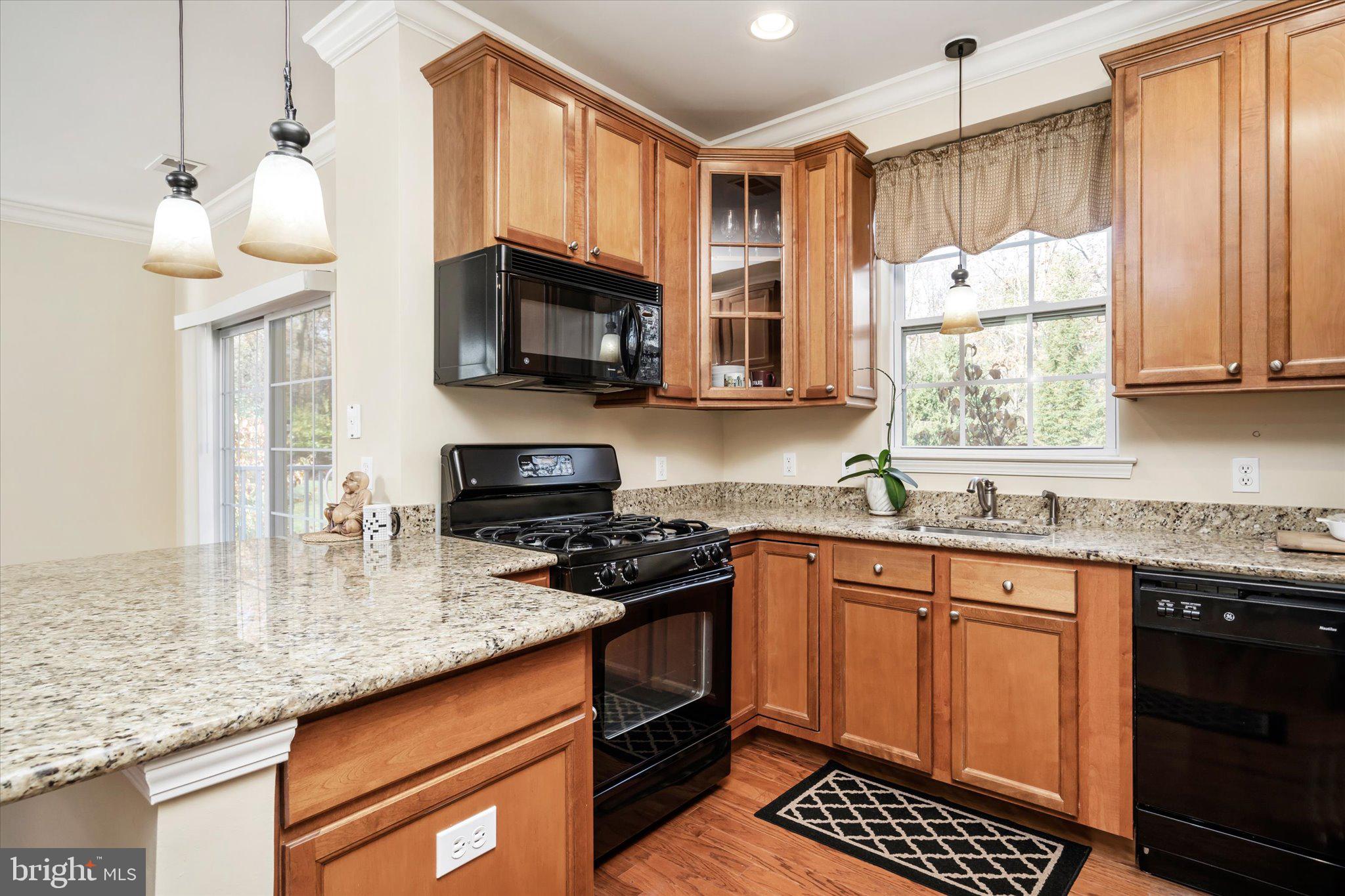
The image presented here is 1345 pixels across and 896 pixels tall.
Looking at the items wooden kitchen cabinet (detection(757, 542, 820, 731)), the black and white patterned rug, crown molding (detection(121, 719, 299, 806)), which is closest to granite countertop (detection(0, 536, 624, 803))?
crown molding (detection(121, 719, 299, 806))

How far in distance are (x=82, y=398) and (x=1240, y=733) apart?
5748 millimetres

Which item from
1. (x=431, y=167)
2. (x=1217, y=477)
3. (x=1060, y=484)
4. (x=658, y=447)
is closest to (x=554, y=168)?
(x=431, y=167)

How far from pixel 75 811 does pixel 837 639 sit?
6.94ft

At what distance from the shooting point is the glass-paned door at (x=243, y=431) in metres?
3.74

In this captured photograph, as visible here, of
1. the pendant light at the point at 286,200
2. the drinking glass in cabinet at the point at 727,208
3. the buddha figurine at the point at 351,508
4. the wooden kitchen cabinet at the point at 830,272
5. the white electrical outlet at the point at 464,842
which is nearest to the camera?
the white electrical outlet at the point at 464,842

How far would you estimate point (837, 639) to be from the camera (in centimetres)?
247

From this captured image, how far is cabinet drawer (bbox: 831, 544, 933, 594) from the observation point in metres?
2.27

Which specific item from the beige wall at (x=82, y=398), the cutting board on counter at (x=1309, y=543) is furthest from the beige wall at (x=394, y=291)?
the beige wall at (x=82, y=398)

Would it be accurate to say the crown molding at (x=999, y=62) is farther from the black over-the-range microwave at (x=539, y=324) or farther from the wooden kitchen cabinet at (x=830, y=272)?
the black over-the-range microwave at (x=539, y=324)

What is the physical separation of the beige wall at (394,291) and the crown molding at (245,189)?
694 mm

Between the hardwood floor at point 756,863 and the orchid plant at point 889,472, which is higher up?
the orchid plant at point 889,472

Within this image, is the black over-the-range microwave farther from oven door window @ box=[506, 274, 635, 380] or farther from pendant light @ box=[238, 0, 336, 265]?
pendant light @ box=[238, 0, 336, 265]

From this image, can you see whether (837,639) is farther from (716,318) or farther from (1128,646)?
(716,318)

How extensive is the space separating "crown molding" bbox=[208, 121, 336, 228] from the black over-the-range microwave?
1.40m
